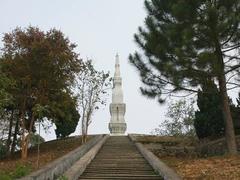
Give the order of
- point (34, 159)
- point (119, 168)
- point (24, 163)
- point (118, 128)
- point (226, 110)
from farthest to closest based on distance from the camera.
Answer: point (118, 128) < point (34, 159) < point (24, 163) < point (226, 110) < point (119, 168)

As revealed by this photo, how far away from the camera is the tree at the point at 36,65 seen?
2330cm

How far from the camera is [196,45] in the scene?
1745 centimetres

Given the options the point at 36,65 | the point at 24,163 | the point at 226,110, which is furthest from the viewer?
the point at 36,65

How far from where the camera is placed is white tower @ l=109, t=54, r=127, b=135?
37688mm

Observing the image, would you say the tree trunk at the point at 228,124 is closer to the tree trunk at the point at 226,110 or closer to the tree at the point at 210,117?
the tree trunk at the point at 226,110

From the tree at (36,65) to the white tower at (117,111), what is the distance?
43.7 ft

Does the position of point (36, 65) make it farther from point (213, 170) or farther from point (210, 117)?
point (213, 170)

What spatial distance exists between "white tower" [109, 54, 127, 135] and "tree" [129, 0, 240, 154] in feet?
60.7

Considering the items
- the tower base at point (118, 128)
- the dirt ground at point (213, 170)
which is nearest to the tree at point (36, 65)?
the dirt ground at point (213, 170)

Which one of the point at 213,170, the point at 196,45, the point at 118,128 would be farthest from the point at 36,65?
the point at 118,128

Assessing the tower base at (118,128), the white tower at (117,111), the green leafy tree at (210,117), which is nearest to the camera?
the green leafy tree at (210,117)

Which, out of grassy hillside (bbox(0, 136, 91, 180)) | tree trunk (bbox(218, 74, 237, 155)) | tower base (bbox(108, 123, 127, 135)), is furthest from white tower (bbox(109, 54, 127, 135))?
tree trunk (bbox(218, 74, 237, 155))

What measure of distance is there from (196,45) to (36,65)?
9708 mm

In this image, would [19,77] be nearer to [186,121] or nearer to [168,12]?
[168,12]
